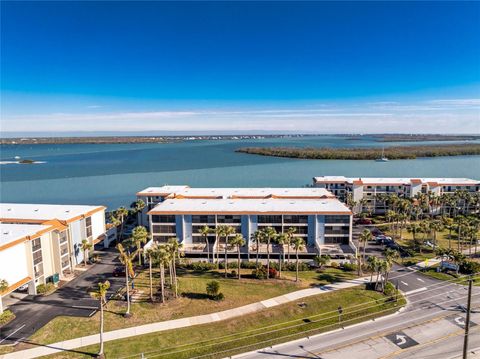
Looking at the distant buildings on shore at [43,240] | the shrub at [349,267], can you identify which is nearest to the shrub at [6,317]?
the distant buildings on shore at [43,240]

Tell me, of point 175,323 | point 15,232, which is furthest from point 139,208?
point 175,323

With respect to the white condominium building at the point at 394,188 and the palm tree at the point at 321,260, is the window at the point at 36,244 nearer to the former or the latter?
the palm tree at the point at 321,260

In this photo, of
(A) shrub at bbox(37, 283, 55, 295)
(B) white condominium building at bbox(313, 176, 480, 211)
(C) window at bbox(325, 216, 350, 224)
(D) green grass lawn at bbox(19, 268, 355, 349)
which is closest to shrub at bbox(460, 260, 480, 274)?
(D) green grass lawn at bbox(19, 268, 355, 349)

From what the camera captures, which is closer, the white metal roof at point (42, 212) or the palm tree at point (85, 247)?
the palm tree at point (85, 247)

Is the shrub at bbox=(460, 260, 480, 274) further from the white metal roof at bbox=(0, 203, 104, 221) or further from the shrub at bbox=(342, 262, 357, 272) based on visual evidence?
the white metal roof at bbox=(0, 203, 104, 221)

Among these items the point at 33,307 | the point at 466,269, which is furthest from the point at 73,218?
the point at 466,269
